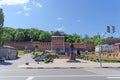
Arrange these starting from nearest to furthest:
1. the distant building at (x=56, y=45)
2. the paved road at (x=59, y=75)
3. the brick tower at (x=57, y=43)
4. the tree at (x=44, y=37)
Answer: the paved road at (x=59, y=75)
the brick tower at (x=57, y=43)
the distant building at (x=56, y=45)
the tree at (x=44, y=37)

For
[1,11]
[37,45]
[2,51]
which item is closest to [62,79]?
[1,11]

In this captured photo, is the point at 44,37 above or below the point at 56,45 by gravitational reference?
above

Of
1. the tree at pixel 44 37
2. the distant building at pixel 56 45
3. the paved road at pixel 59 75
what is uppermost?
the tree at pixel 44 37

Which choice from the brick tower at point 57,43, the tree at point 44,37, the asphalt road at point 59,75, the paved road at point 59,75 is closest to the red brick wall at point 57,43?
the brick tower at point 57,43

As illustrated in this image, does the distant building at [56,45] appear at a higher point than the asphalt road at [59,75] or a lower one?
higher

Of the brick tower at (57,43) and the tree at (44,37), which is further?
the tree at (44,37)

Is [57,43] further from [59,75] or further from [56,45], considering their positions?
[59,75]

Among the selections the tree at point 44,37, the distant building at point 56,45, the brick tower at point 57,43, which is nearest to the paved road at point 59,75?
the distant building at point 56,45

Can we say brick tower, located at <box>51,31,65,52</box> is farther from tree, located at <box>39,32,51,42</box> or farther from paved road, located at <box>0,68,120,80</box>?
paved road, located at <box>0,68,120,80</box>

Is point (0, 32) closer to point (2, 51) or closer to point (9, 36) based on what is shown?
point (2, 51)

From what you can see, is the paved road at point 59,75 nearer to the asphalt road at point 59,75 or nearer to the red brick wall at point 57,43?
the asphalt road at point 59,75

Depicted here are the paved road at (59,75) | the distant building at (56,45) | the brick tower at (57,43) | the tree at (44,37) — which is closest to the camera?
the paved road at (59,75)

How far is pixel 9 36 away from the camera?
184 m

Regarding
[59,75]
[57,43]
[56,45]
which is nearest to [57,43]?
[57,43]
